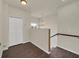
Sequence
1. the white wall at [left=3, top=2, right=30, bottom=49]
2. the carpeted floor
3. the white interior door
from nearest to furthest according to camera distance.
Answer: the carpeted floor, the white wall at [left=3, top=2, right=30, bottom=49], the white interior door

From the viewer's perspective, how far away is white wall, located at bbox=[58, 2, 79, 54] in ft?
12.4

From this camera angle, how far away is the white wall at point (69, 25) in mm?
3781

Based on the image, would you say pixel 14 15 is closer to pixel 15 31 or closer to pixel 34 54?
pixel 15 31

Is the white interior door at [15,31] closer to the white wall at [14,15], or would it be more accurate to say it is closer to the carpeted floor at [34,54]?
the white wall at [14,15]

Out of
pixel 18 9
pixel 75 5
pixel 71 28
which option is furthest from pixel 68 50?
pixel 18 9

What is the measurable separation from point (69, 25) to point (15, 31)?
10.9 ft

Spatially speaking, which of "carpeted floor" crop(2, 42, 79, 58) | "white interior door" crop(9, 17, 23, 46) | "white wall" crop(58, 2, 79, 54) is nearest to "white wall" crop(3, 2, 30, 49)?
"white interior door" crop(9, 17, 23, 46)

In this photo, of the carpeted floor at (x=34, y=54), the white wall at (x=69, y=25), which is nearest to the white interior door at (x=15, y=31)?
the carpeted floor at (x=34, y=54)

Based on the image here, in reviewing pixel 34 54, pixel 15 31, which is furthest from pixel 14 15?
pixel 34 54

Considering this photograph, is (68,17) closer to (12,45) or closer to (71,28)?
(71,28)

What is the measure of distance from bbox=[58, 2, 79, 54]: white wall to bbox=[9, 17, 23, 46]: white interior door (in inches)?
104

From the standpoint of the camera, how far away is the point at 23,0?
2113 mm

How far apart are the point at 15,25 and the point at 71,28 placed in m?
3.39

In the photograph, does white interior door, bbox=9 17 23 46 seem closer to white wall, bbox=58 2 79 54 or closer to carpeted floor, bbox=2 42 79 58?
carpeted floor, bbox=2 42 79 58
